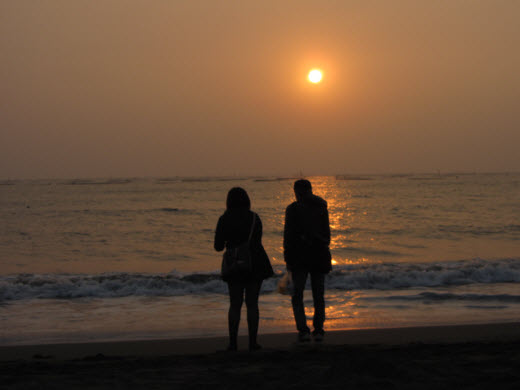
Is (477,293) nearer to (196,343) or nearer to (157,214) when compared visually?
(196,343)

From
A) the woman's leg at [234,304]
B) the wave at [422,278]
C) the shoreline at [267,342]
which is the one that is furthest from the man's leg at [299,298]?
the wave at [422,278]

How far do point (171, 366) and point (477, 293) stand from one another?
6.74 metres

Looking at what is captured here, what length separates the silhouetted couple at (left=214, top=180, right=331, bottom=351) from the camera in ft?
17.5

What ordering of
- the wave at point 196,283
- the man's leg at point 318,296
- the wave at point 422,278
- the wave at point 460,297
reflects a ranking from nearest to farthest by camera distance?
the man's leg at point 318,296 < the wave at point 460,297 < the wave at point 196,283 < the wave at point 422,278

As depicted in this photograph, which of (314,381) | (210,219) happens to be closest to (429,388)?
(314,381)

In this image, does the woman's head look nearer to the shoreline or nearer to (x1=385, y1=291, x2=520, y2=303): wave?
the shoreline

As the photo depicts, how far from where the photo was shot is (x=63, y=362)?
5191 millimetres

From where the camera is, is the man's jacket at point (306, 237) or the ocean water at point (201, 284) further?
the ocean water at point (201, 284)

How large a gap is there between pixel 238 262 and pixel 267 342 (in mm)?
1456

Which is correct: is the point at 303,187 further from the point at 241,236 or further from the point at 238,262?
the point at 238,262

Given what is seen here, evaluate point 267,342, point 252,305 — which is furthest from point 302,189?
point 267,342

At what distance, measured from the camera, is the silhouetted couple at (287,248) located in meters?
5.34

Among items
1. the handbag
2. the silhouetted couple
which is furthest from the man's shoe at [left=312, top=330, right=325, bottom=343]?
the handbag

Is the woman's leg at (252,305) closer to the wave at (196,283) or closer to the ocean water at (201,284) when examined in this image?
the ocean water at (201,284)
